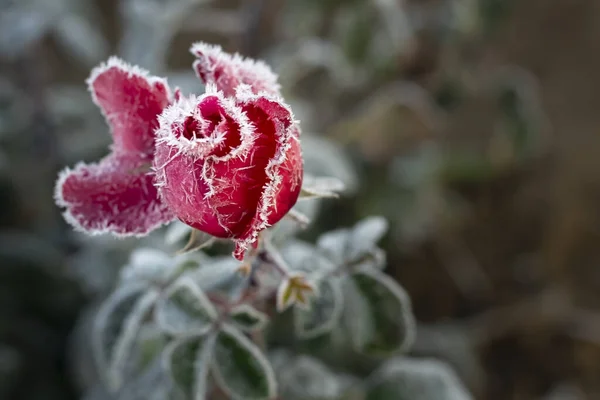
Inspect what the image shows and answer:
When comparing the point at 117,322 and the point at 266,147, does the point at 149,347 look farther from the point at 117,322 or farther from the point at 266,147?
the point at 266,147

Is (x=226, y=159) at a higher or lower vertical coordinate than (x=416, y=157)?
lower

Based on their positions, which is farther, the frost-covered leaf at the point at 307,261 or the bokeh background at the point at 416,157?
the bokeh background at the point at 416,157

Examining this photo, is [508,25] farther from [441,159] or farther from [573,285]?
[573,285]

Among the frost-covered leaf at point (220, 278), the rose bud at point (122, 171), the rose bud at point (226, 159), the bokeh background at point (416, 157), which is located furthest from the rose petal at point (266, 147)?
the bokeh background at point (416, 157)

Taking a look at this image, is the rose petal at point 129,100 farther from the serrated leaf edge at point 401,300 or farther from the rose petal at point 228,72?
the serrated leaf edge at point 401,300

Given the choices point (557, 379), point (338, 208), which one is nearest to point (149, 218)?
point (338, 208)

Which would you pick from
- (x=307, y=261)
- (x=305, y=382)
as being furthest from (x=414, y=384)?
(x=307, y=261)

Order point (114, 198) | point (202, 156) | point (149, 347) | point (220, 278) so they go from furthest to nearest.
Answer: point (149, 347)
point (220, 278)
point (114, 198)
point (202, 156)
